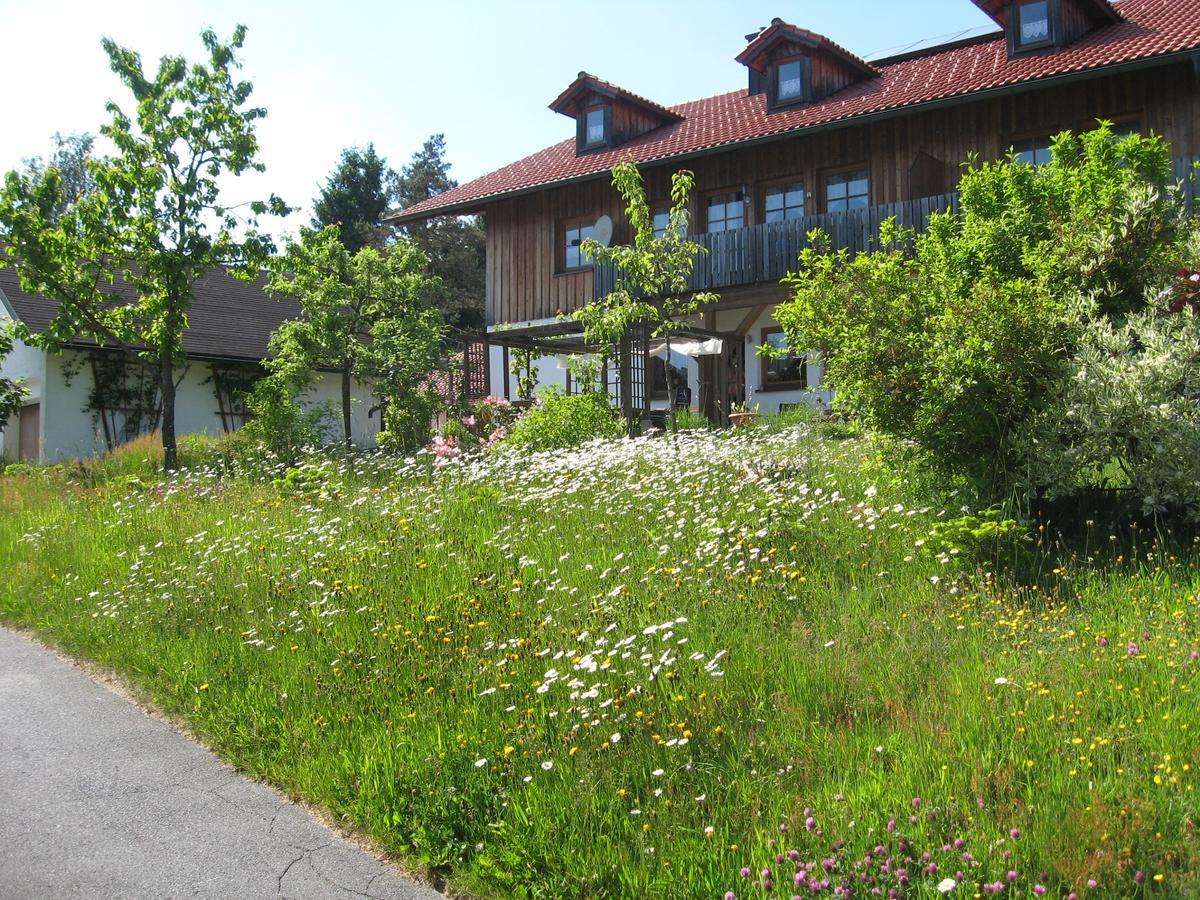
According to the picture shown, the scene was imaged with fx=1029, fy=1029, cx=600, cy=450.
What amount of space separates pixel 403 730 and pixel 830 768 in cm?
210

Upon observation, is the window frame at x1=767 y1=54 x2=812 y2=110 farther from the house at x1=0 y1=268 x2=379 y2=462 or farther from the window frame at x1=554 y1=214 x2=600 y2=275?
the house at x1=0 y1=268 x2=379 y2=462

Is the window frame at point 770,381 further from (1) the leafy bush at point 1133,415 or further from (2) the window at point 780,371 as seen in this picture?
(1) the leafy bush at point 1133,415

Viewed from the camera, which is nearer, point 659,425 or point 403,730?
point 403,730

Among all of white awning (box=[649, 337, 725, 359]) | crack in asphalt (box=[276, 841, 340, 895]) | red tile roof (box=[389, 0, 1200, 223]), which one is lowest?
crack in asphalt (box=[276, 841, 340, 895])

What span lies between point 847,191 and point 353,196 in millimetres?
30361

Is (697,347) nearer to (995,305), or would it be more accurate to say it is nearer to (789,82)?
(789,82)

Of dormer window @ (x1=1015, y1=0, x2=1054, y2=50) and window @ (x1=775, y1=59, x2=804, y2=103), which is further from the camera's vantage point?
window @ (x1=775, y1=59, x2=804, y2=103)

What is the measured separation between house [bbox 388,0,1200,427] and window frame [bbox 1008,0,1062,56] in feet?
0.08

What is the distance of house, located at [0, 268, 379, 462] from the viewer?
23891 millimetres

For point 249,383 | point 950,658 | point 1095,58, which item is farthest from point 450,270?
point 950,658

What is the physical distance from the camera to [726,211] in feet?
69.0

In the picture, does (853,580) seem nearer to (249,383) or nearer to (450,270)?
(249,383)

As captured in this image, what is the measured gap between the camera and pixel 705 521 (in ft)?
24.8

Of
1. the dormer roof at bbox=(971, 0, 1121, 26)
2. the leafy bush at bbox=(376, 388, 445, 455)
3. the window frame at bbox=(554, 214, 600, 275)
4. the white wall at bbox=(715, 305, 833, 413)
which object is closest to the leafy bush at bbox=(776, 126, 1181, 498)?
the leafy bush at bbox=(376, 388, 445, 455)
